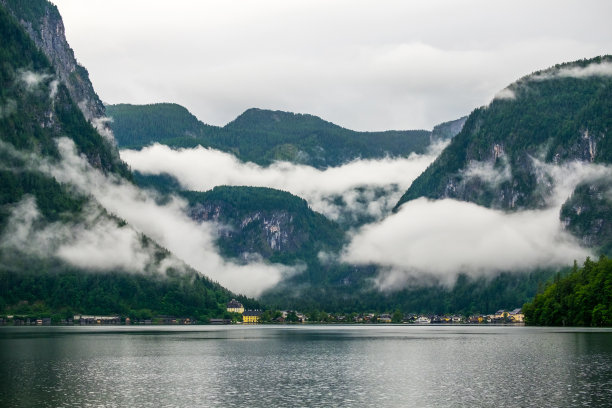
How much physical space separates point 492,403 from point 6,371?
55.3 meters

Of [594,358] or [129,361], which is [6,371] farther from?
[594,358]

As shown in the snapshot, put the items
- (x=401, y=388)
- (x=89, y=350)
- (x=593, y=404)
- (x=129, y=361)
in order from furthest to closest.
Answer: (x=89, y=350) → (x=129, y=361) → (x=401, y=388) → (x=593, y=404)

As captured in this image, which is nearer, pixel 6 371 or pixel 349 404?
pixel 349 404

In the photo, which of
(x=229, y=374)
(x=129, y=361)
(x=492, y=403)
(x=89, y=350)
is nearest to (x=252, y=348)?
(x=89, y=350)

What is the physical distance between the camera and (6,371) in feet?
310

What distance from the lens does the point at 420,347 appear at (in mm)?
145750

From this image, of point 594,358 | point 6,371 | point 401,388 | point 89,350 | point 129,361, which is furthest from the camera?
point 89,350

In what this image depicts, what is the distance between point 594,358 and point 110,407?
6202cm

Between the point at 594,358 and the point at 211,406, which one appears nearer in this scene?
the point at 211,406

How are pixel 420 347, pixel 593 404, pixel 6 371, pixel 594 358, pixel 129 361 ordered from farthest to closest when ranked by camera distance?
1. pixel 420 347
2. pixel 129 361
3. pixel 594 358
4. pixel 6 371
5. pixel 593 404

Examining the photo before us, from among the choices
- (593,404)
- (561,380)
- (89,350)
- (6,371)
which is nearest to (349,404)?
(593,404)

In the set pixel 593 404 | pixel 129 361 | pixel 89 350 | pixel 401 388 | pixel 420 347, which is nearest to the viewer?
pixel 593 404

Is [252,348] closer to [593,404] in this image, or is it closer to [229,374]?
[229,374]

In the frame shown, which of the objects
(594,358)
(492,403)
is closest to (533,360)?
(594,358)
